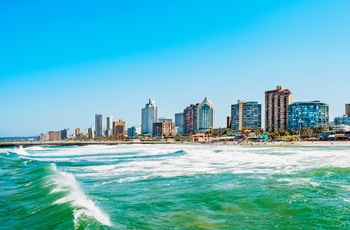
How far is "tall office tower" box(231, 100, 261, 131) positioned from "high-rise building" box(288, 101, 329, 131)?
1134 inches

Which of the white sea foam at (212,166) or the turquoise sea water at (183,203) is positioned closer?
the turquoise sea water at (183,203)

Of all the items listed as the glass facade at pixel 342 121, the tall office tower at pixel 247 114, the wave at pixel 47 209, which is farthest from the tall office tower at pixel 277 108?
the wave at pixel 47 209

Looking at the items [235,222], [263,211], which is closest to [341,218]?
[263,211]

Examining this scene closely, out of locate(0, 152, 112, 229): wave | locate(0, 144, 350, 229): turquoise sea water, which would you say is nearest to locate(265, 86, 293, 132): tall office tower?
locate(0, 144, 350, 229): turquoise sea water

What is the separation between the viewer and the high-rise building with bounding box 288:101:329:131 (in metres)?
152

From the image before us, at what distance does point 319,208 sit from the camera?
14453 millimetres

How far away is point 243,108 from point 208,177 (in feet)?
546

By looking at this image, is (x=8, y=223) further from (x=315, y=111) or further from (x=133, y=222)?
(x=315, y=111)

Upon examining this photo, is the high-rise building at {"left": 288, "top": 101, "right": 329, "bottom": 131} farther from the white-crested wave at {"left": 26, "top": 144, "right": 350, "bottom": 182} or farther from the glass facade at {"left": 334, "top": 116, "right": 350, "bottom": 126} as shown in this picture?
the white-crested wave at {"left": 26, "top": 144, "right": 350, "bottom": 182}

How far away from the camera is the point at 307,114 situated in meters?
153

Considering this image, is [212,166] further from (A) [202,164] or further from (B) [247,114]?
(B) [247,114]

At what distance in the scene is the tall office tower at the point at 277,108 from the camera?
159 meters

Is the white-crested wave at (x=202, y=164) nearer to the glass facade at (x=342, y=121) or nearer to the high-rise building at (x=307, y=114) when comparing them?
the high-rise building at (x=307, y=114)

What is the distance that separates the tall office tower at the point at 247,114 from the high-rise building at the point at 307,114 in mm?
28802
